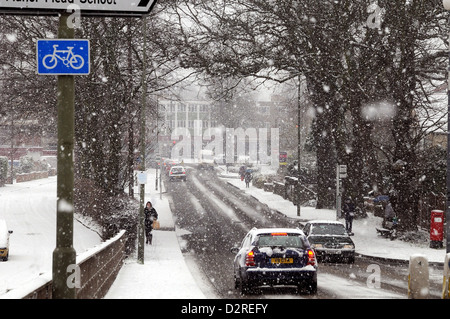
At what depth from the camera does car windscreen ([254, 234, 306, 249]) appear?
592 inches

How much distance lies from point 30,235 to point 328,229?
15547 mm

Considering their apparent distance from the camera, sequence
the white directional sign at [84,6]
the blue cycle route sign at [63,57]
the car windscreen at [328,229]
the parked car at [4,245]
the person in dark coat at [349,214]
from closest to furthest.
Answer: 1. the white directional sign at [84,6]
2. the blue cycle route sign at [63,57]
3. the car windscreen at [328,229]
4. the parked car at [4,245]
5. the person in dark coat at [349,214]

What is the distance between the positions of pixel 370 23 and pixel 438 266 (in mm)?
11939

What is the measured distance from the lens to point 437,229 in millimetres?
26078

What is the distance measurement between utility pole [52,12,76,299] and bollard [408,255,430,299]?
17.7 ft

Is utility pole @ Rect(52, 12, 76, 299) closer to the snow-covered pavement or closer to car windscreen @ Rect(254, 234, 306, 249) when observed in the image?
car windscreen @ Rect(254, 234, 306, 249)

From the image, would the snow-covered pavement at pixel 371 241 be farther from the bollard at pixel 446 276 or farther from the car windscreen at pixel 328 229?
the bollard at pixel 446 276

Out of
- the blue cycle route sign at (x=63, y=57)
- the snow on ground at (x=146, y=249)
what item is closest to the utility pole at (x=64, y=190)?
the blue cycle route sign at (x=63, y=57)

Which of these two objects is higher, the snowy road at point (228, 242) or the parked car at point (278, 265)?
the parked car at point (278, 265)

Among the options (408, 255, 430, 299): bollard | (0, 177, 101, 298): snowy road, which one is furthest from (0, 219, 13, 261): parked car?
(408, 255, 430, 299): bollard

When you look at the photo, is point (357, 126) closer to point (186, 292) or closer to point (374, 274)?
point (374, 274)

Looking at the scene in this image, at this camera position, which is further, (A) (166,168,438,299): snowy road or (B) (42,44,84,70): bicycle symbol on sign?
(A) (166,168,438,299): snowy road

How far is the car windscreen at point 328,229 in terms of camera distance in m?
24.0
